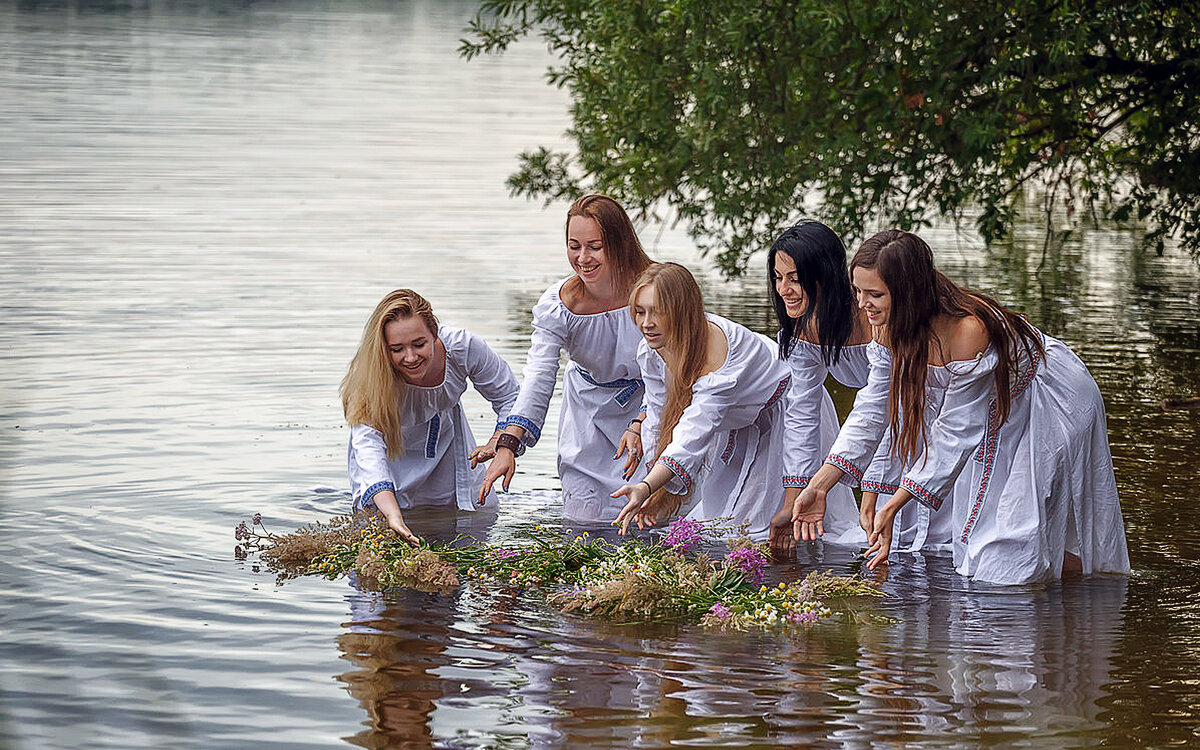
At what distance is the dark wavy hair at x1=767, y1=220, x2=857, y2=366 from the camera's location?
23.1ft

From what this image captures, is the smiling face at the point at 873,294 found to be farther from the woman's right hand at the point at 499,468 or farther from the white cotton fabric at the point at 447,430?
the white cotton fabric at the point at 447,430

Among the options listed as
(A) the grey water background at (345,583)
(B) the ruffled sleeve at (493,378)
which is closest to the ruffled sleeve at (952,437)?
(A) the grey water background at (345,583)

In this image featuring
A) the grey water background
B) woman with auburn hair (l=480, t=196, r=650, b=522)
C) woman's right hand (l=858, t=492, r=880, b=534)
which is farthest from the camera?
woman with auburn hair (l=480, t=196, r=650, b=522)

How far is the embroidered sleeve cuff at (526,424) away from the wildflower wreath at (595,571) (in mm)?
462

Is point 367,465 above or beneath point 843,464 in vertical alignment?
beneath

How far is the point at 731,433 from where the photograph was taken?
7.92 meters

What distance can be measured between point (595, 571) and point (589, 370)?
1.63 metres

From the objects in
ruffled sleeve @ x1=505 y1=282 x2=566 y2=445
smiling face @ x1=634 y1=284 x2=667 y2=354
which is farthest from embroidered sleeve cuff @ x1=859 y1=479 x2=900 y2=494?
ruffled sleeve @ x1=505 y1=282 x2=566 y2=445

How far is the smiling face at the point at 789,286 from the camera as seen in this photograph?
7.05 metres

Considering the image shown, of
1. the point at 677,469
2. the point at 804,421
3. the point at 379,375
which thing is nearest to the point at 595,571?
the point at 677,469

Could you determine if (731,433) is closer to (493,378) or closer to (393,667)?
(493,378)

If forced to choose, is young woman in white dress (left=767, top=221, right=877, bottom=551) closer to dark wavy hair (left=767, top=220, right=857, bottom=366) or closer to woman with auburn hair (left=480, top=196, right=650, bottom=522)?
dark wavy hair (left=767, top=220, right=857, bottom=366)

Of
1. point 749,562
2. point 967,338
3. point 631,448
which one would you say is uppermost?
Answer: point 967,338

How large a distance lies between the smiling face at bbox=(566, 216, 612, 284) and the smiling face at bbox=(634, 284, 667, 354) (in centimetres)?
47
